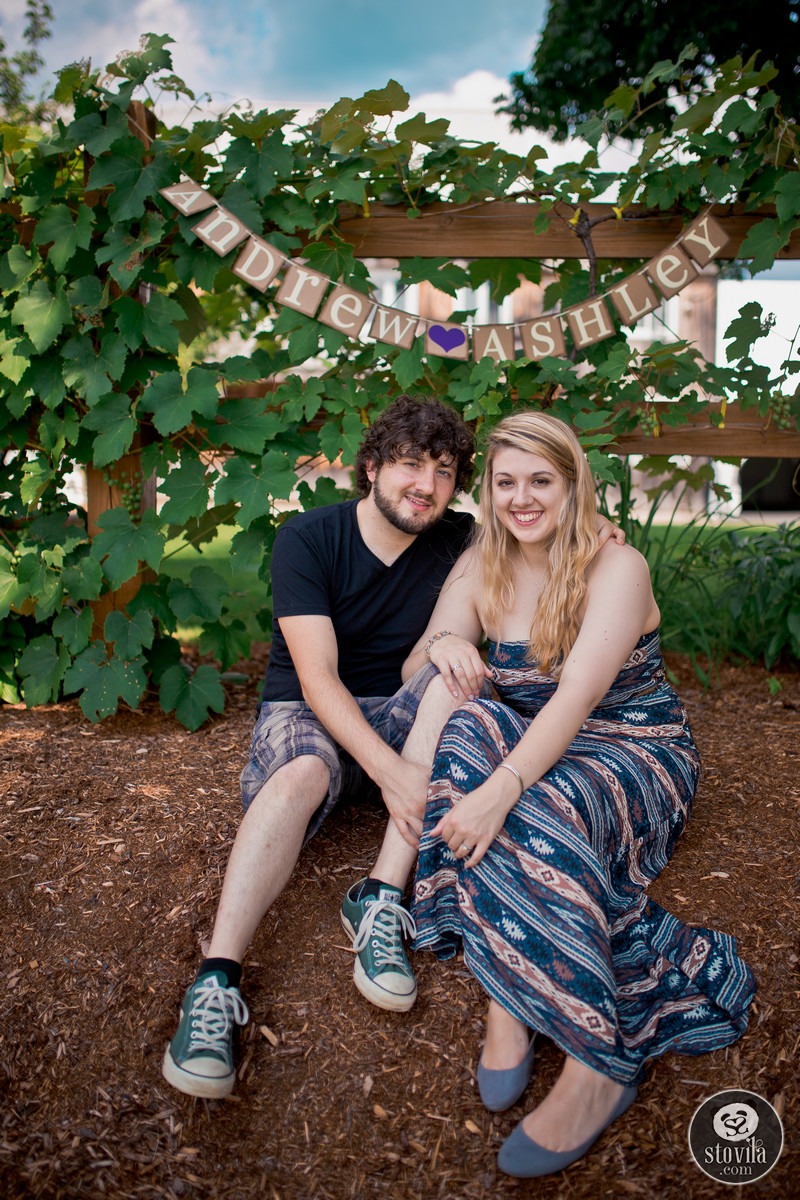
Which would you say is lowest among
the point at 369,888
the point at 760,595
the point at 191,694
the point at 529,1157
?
the point at 529,1157

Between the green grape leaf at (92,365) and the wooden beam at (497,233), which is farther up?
the wooden beam at (497,233)

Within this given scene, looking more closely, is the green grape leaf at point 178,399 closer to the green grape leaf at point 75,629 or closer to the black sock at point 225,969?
the green grape leaf at point 75,629

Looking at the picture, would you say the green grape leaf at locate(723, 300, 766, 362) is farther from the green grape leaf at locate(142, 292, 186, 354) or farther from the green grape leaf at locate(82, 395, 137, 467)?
the green grape leaf at locate(82, 395, 137, 467)

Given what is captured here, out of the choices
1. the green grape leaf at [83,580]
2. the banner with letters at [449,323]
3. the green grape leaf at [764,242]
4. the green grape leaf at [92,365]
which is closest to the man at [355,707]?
the banner with letters at [449,323]

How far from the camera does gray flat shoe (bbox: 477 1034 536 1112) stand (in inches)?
65.4

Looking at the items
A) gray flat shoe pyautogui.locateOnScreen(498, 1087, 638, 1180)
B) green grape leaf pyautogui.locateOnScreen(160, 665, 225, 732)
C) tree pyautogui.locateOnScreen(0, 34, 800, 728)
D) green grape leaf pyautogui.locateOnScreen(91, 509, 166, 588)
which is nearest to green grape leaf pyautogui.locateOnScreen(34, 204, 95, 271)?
tree pyautogui.locateOnScreen(0, 34, 800, 728)

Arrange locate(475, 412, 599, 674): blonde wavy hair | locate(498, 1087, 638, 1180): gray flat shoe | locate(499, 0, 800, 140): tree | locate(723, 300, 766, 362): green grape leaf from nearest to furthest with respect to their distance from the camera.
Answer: locate(498, 1087, 638, 1180): gray flat shoe, locate(475, 412, 599, 674): blonde wavy hair, locate(723, 300, 766, 362): green grape leaf, locate(499, 0, 800, 140): tree

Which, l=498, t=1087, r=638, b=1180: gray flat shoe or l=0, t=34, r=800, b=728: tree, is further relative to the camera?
l=0, t=34, r=800, b=728: tree

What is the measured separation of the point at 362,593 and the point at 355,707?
366 millimetres

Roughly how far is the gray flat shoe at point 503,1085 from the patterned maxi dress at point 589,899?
9 centimetres

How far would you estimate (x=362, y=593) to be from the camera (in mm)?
2354

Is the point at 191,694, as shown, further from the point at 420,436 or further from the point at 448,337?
the point at 448,337

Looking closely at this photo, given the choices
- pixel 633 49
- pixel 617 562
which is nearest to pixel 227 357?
pixel 617 562

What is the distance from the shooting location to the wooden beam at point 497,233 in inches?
120
